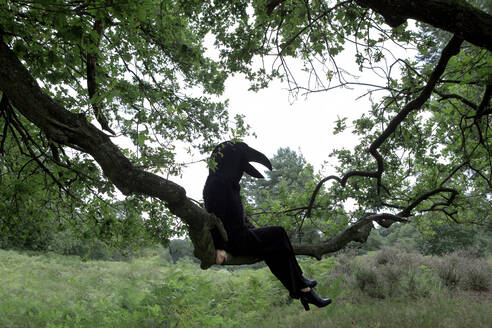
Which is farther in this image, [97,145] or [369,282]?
[369,282]

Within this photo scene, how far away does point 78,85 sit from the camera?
19.5ft

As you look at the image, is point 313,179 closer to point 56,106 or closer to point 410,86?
point 410,86

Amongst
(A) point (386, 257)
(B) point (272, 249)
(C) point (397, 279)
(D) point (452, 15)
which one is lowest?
(C) point (397, 279)

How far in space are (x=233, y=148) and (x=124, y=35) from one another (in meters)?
2.70

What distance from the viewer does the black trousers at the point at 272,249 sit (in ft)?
11.8

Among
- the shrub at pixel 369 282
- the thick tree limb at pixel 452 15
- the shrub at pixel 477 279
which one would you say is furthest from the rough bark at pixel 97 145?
the shrub at pixel 477 279

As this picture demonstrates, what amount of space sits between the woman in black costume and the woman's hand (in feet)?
0.27

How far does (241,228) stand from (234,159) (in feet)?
2.47

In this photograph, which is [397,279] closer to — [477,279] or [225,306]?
[477,279]

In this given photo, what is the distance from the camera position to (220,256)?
3.38 meters

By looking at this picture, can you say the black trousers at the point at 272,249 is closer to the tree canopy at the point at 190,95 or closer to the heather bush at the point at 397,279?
the tree canopy at the point at 190,95

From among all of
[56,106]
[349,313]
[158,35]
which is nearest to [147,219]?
[56,106]

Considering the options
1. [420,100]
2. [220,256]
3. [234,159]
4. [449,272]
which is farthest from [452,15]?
[449,272]

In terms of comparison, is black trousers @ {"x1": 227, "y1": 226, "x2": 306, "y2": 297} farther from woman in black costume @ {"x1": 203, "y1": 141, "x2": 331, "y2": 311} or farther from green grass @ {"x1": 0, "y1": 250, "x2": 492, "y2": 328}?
green grass @ {"x1": 0, "y1": 250, "x2": 492, "y2": 328}
